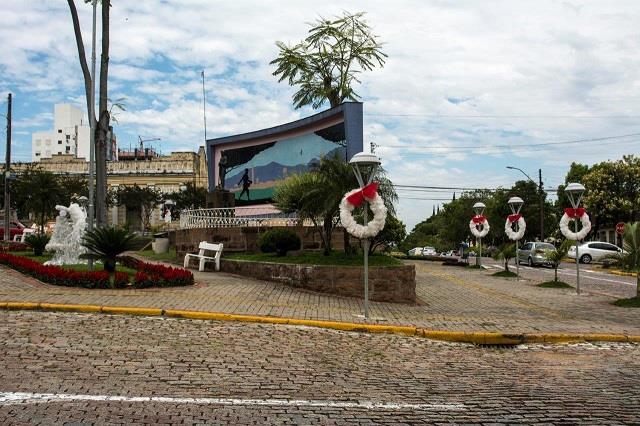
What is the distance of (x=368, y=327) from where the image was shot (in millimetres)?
11430

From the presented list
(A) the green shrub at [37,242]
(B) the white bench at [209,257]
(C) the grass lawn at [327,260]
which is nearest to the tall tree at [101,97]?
(B) the white bench at [209,257]

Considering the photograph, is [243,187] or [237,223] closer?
[237,223]

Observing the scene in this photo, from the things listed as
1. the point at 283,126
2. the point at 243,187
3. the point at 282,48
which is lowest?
the point at 243,187

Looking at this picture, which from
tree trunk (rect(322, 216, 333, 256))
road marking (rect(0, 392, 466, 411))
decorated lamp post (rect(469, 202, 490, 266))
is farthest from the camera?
decorated lamp post (rect(469, 202, 490, 266))

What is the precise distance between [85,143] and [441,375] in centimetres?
9731

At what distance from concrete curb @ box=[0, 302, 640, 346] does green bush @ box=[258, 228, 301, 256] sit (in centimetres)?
767

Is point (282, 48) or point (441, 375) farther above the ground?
point (282, 48)

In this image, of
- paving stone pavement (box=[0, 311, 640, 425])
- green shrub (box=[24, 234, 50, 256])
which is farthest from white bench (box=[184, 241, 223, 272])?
paving stone pavement (box=[0, 311, 640, 425])

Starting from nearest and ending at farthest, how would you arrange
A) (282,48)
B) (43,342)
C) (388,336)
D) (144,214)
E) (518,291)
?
(43,342) → (388,336) → (518,291) → (282,48) → (144,214)

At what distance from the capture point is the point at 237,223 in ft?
72.0

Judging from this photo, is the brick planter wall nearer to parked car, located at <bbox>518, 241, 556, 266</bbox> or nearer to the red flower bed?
the red flower bed

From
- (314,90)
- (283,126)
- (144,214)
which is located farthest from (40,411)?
(144,214)

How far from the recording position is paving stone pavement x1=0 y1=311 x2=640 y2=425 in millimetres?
6047

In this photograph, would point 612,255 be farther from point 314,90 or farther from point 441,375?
point 314,90
